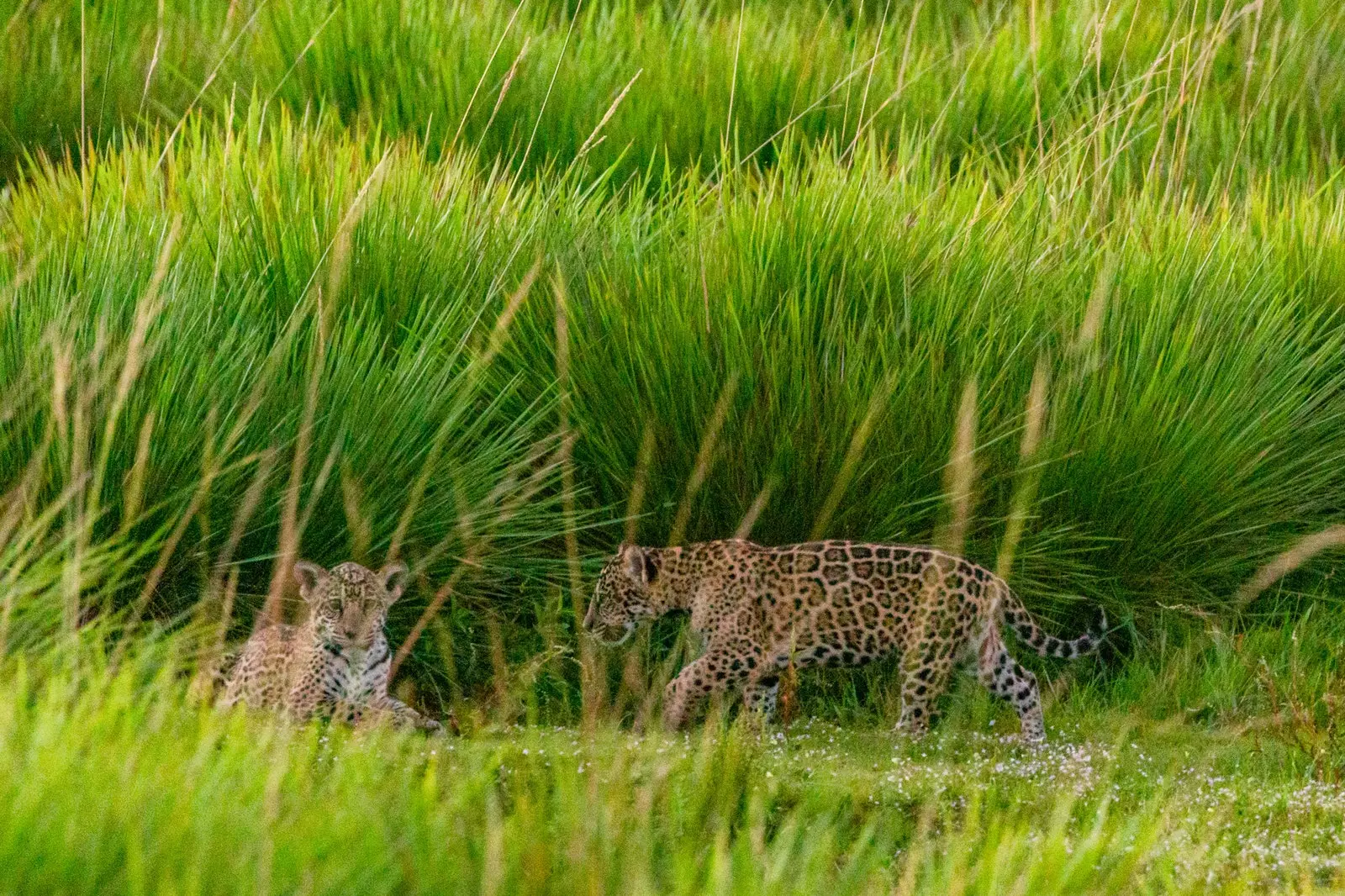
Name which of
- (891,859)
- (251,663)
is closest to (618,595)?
(251,663)

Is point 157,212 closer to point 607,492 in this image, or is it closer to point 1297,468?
point 607,492

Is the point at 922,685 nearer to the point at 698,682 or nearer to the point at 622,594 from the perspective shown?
the point at 698,682

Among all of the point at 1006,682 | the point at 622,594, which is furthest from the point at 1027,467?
the point at 622,594

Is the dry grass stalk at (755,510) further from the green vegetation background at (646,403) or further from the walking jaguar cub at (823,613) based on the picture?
the walking jaguar cub at (823,613)

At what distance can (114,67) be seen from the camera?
8.66 m

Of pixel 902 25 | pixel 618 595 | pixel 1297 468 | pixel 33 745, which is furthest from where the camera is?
pixel 902 25

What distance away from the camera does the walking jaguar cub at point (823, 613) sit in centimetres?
499

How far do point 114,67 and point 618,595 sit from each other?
4816 mm

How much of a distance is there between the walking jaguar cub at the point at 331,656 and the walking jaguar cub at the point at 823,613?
0.67 meters

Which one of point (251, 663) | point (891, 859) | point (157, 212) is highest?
point (157, 212)

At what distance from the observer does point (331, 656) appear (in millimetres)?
4703

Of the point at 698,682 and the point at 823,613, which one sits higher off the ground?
the point at 823,613

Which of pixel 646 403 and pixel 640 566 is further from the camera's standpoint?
pixel 646 403

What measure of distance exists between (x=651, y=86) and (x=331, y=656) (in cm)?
428
